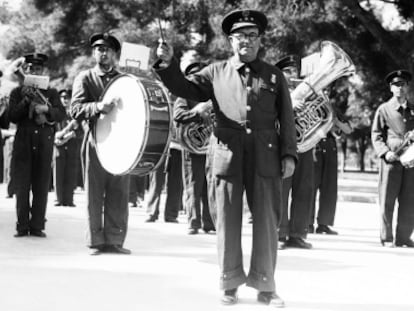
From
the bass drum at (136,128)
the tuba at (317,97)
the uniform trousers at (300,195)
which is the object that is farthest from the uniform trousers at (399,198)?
the bass drum at (136,128)

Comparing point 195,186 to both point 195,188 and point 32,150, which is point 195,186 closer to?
point 195,188

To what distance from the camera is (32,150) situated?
7.45 metres

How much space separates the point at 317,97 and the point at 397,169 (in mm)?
1575

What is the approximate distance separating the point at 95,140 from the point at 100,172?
1.20 ft

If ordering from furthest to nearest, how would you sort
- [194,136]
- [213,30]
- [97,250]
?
[213,30] → [194,136] → [97,250]

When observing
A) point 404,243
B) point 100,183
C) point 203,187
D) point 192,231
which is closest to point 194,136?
point 203,187

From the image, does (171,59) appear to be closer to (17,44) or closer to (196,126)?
(196,126)

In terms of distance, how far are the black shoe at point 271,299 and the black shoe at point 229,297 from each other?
0.57 ft

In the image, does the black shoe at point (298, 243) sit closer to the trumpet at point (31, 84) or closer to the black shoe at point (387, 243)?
the black shoe at point (387, 243)

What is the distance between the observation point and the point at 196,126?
8.34m

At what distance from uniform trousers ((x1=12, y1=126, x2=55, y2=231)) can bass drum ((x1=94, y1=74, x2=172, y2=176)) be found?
63.5 inches

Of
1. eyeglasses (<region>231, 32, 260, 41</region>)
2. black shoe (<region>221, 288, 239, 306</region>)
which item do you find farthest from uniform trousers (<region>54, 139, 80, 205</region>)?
eyeglasses (<region>231, 32, 260, 41</region>)

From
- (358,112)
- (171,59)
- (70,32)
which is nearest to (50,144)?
(171,59)

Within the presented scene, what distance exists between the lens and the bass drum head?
5656mm
